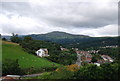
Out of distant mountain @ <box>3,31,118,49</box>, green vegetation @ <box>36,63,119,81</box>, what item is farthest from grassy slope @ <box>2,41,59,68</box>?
distant mountain @ <box>3,31,118,49</box>

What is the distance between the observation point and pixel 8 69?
1190cm

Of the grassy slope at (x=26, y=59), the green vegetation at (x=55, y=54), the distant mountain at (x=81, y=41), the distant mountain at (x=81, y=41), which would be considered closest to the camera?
the grassy slope at (x=26, y=59)

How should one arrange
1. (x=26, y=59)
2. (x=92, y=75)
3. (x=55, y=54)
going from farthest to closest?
(x=55, y=54), (x=26, y=59), (x=92, y=75)

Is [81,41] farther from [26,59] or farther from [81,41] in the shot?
[26,59]

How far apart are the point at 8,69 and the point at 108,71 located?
6987mm

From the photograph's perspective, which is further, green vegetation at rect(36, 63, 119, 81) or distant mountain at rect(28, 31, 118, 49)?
distant mountain at rect(28, 31, 118, 49)

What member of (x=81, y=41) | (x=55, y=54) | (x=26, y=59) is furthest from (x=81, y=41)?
(x=26, y=59)

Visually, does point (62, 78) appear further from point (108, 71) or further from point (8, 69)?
point (8, 69)

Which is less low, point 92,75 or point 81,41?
point 92,75

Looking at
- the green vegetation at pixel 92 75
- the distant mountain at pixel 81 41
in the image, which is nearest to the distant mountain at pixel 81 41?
the distant mountain at pixel 81 41

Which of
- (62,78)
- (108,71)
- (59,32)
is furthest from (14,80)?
(59,32)

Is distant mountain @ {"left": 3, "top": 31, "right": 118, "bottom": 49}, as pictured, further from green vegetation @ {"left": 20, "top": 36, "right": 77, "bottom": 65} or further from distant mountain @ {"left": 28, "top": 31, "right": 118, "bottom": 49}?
green vegetation @ {"left": 20, "top": 36, "right": 77, "bottom": 65}

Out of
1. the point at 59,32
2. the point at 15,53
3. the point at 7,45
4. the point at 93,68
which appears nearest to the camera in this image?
the point at 93,68

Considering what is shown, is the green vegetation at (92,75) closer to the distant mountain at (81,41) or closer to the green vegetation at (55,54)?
the green vegetation at (55,54)
